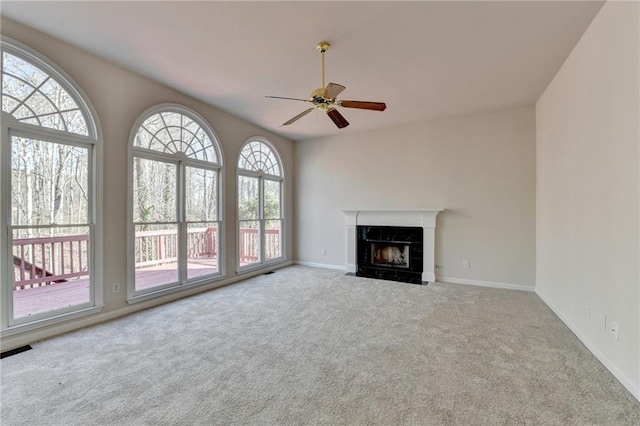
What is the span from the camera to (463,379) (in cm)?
205

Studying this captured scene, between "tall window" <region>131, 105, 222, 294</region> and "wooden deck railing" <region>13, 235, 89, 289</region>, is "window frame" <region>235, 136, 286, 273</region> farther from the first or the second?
"wooden deck railing" <region>13, 235, 89, 289</region>

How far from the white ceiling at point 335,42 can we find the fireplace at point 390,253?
94.1 inches

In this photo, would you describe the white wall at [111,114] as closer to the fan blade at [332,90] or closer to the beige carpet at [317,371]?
the beige carpet at [317,371]

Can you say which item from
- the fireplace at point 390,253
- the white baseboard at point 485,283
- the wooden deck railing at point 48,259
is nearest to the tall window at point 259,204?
the fireplace at point 390,253

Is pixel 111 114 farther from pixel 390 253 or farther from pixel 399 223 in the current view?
pixel 390 253

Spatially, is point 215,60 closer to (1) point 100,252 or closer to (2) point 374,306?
(1) point 100,252

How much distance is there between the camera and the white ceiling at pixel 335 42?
2.31 meters

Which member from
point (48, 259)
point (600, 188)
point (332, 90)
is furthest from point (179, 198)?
point (600, 188)

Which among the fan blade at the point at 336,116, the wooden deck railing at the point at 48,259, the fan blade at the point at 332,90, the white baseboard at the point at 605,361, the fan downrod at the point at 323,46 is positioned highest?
the fan downrod at the point at 323,46

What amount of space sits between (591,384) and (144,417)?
3.01 m

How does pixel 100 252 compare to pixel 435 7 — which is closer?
pixel 435 7

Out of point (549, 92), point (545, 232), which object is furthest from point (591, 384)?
point (549, 92)

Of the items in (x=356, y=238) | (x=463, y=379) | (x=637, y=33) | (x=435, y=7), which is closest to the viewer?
(x=637, y=33)

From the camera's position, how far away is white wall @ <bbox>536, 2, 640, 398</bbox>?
77.0 inches
